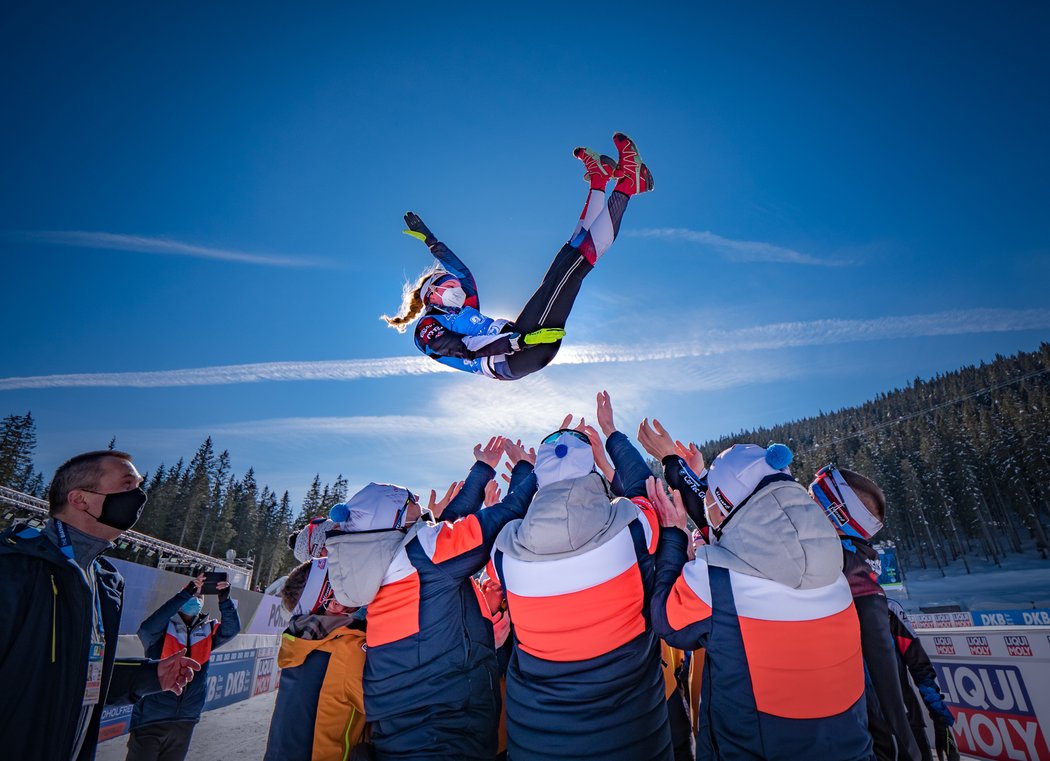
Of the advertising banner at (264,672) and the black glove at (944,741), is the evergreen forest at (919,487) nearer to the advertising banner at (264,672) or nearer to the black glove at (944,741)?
the advertising banner at (264,672)

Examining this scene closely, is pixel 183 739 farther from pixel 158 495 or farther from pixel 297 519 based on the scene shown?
pixel 297 519

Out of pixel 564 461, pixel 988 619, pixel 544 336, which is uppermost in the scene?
pixel 544 336

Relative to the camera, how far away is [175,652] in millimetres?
4891

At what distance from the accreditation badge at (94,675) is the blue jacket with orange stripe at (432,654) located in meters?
1.27

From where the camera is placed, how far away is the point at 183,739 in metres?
4.75

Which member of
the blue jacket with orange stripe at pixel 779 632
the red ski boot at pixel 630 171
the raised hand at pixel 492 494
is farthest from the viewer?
the raised hand at pixel 492 494

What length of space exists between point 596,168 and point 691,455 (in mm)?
2386

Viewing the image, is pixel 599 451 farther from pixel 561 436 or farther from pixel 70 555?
pixel 70 555

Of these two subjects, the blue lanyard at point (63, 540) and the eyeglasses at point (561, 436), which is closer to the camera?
the blue lanyard at point (63, 540)

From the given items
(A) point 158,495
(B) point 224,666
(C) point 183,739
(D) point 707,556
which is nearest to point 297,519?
(A) point 158,495

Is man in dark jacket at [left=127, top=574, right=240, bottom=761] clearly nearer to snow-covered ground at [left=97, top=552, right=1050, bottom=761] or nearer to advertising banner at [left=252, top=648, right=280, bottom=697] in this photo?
snow-covered ground at [left=97, top=552, right=1050, bottom=761]

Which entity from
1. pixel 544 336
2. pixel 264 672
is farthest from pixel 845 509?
pixel 264 672

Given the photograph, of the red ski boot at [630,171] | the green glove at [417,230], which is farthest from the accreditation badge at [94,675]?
the red ski boot at [630,171]

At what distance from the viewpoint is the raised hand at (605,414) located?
3.66m
